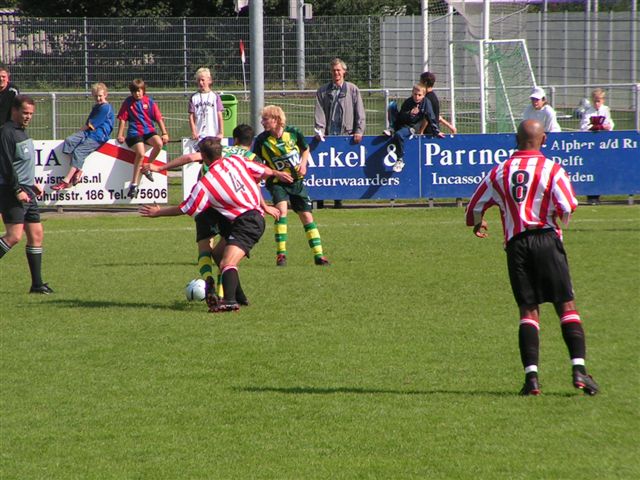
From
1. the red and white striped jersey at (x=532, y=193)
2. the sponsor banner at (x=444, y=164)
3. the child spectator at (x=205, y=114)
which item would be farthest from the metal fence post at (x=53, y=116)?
the red and white striped jersey at (x=532, y=193)

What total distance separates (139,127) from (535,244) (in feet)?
38.5

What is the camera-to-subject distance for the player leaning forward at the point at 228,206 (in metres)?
10.1

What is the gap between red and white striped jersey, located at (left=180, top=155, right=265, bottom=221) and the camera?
33.2 ft

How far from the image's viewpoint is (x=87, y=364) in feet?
27.6

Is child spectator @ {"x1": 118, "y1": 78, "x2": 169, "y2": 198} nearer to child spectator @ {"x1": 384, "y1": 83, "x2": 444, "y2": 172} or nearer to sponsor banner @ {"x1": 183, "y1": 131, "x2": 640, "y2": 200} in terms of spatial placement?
sponsor banner @ {"x1": 183, "y1": 131, "x2": 640, "y2": 200}

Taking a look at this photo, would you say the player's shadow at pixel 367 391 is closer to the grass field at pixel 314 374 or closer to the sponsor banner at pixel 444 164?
the grass field at pixel 314 374

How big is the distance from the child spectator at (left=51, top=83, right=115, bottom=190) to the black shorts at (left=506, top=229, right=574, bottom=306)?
11.7m

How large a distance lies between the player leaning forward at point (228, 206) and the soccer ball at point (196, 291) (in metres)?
0.33

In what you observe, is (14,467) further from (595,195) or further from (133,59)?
(133,59)

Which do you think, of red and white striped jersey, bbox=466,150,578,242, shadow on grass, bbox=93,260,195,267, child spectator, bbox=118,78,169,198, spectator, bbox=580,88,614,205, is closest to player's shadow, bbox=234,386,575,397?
red and white striped jersey, bbox=466,150,578,242

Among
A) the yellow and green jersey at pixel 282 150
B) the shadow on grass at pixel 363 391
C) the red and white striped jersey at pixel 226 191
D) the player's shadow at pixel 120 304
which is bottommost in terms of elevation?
the shadow on grass at pixel 363 391

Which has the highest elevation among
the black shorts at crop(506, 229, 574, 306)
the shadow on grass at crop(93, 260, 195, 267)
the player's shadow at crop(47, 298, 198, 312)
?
the black shorts at crop(506, 229, 574, 306)

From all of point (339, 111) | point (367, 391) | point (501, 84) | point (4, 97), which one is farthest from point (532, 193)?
point (501, 84)

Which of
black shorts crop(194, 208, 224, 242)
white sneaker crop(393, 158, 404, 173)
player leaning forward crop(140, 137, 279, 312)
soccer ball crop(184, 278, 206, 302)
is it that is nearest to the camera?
player leaning forward crop(140, 137, 279, 312)
